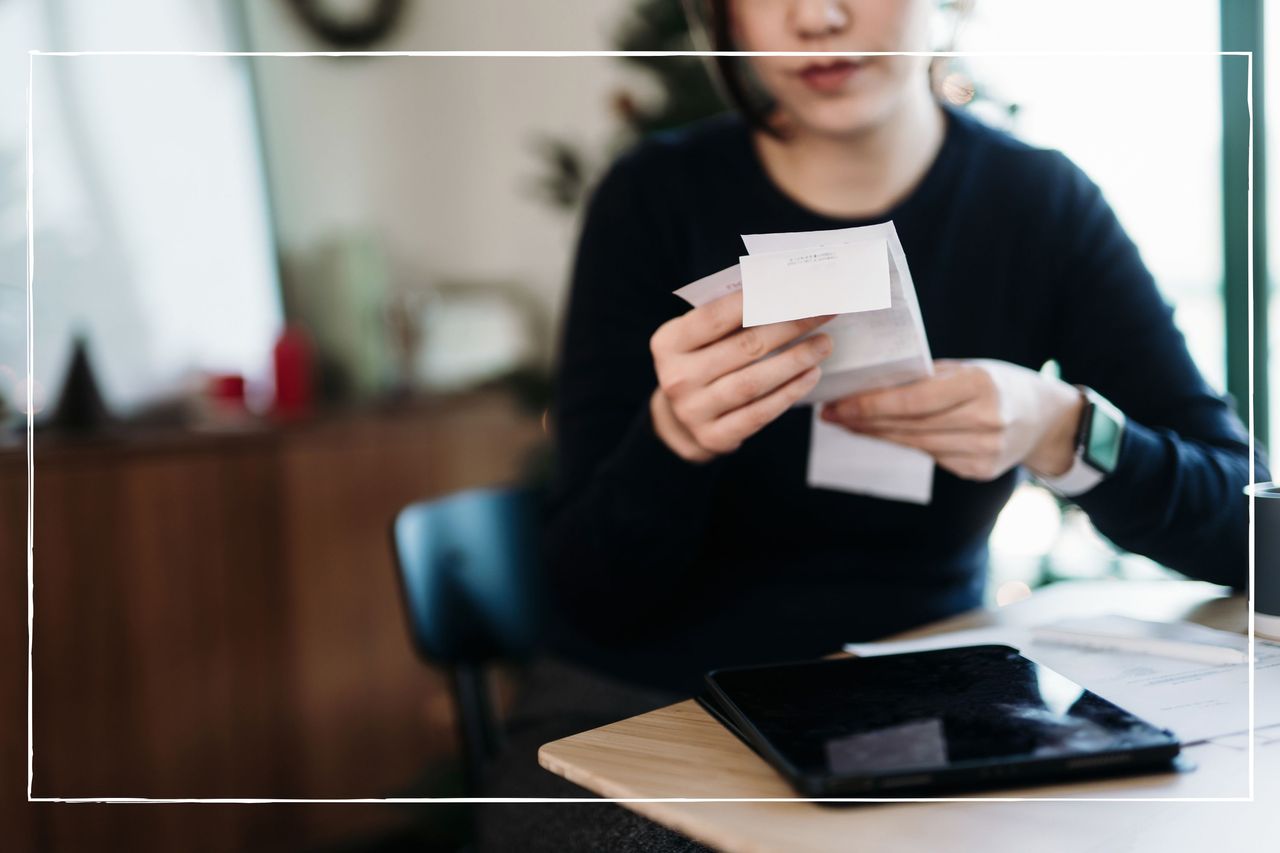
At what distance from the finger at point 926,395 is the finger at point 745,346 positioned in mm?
85

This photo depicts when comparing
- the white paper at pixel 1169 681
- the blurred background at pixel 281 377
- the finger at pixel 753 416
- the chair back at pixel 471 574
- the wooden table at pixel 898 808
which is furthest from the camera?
the blurred background at pixel 281 377

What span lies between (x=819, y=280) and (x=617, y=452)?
1.09 ft

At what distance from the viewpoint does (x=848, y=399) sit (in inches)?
26.5

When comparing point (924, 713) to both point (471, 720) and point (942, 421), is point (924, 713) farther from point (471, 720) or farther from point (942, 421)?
point (471, 720)

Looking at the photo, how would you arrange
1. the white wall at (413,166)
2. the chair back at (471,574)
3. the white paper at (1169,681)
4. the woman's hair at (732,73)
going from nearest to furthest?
the white paper at (1169,681) < the woman's hair at (732,73) < the chair back at (471,574) < the white wall at (413,166)

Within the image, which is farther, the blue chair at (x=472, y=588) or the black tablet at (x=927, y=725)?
the blue chair at (x=472, y=588)

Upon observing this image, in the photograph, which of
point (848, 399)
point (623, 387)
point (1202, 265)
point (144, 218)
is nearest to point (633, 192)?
point (623, 387)

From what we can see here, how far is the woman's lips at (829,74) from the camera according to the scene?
2.19ft

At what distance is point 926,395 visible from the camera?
66 cm

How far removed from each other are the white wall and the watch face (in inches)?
57.2

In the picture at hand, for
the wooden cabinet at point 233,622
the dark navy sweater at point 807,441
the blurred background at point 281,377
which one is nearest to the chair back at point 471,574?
the dark navy sweater at point 807,441

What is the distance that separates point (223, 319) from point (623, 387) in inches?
55.6

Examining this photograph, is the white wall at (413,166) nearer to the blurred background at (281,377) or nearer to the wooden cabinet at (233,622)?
the blurred background at (281,377)

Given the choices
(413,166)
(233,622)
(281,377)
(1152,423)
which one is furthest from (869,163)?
(413,166)
